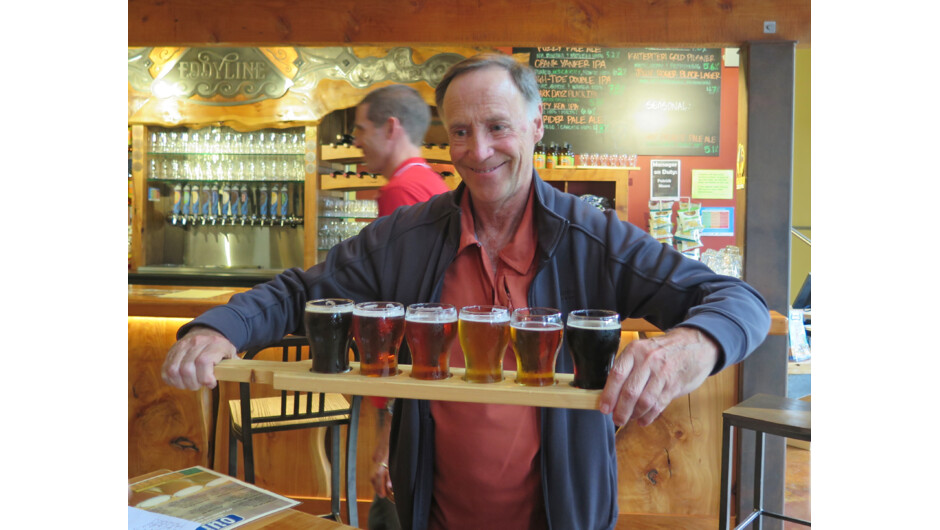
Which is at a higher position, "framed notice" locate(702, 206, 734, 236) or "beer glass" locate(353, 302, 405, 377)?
"framed notice" locate(702, 206, 734, 236)

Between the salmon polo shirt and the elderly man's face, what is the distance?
0.11 meters

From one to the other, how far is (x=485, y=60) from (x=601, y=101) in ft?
14.9

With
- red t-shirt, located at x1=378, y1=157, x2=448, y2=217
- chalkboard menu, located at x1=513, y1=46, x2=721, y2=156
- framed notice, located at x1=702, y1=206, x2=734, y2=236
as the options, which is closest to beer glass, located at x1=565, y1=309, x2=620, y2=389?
red t-shirt, located at x1=378, y1=157, x2=448, y2=217

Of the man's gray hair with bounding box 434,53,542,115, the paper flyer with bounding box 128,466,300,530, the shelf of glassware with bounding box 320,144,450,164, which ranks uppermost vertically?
the shelf of glassware with bounding box 320,144,450,164

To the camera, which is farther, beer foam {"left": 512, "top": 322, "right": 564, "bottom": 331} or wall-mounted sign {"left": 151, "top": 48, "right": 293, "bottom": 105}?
wall-mounted sign {"left": 151, "top": 48, "right": 293, "bottom": 105}

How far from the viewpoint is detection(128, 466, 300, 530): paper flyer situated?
127 cm

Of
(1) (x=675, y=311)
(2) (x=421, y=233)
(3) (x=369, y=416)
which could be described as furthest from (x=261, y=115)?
(1) (x=675, y=311)

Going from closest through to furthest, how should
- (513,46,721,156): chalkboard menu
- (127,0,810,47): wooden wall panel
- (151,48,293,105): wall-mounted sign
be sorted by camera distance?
(127,0,810,47): wooden wall panel < (151,48,293,105): wall-mounted sign < (513,46,721,156): chalkboard menu

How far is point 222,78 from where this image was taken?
549 cm

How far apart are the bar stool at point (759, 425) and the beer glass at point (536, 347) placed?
1.38 meters

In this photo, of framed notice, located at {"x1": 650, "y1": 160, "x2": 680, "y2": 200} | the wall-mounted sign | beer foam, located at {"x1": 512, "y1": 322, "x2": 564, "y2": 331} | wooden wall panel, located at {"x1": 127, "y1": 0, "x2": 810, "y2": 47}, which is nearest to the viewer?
beer foam, located at {"x1": 512, "y1": 322, "x2": 564, "y2": 331}

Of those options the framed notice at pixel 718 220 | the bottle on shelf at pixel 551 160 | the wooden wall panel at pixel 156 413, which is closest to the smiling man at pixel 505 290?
the wooden wall panel at pixel 156 413

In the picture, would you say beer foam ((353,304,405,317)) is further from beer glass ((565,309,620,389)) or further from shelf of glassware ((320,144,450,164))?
shelf of glassware ((320,144,450,164))

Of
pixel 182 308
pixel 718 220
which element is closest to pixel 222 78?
pixel 182 308
